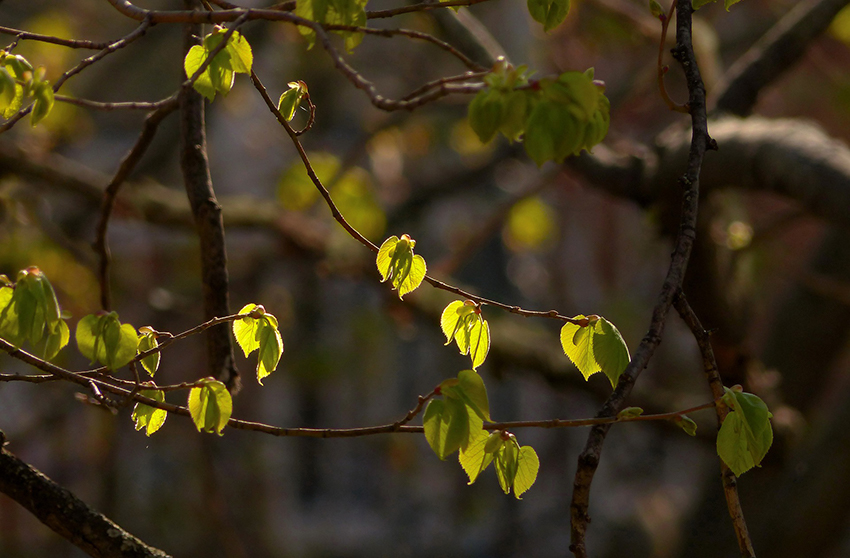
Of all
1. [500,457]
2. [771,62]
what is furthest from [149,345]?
[771,62]

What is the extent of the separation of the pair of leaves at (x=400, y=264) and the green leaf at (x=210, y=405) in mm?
268

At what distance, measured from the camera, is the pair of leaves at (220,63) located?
0.97 m

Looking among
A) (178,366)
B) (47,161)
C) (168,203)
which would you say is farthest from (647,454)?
(47,161)

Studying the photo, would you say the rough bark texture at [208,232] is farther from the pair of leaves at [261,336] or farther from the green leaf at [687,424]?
the green leaf at [687,424]

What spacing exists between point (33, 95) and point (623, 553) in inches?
211

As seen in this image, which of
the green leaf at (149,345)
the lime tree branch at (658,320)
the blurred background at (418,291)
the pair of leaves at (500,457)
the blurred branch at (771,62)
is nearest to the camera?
the lime tree branch at (658,320)

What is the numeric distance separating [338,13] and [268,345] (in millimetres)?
465

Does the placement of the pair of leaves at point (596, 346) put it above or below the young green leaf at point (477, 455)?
above

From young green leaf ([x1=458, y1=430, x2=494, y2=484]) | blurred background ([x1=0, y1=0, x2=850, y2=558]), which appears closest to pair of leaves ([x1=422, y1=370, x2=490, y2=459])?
young green leaf ([x1=458, y1=430, x2=494, y2=484])

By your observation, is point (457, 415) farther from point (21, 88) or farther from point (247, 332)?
point (21, 88)

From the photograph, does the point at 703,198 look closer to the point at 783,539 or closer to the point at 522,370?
the point at 522,370

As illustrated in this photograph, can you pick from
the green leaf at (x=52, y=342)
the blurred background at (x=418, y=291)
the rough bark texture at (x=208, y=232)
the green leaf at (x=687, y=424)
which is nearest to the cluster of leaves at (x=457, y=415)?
the green leaf at (x=687, y=424)

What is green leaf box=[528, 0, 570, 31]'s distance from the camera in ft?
3.35

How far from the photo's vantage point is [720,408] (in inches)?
35.8
